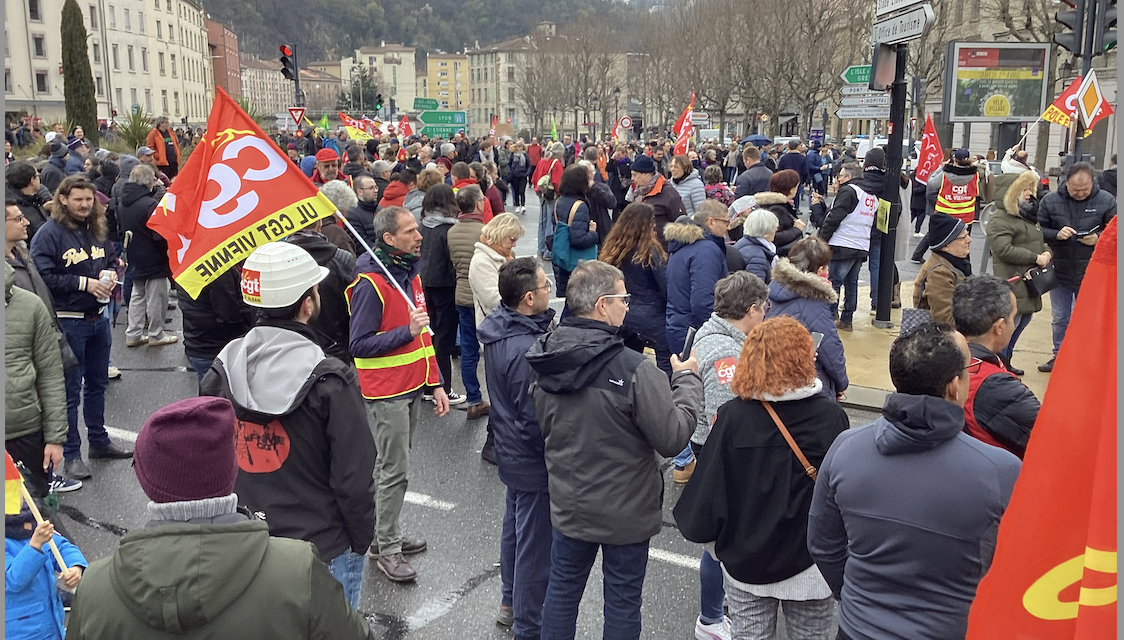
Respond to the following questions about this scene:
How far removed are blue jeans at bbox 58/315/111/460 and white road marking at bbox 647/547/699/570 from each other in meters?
4.05

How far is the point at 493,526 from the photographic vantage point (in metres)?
5.51

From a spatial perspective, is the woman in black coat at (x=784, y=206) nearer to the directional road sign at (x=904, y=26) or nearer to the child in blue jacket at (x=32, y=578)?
the directional road sign at (x=904, y=26)

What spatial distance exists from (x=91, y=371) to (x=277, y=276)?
13.3ft

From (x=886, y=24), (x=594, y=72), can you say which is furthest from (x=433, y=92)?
(x=886, y=24)

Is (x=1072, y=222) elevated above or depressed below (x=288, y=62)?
below

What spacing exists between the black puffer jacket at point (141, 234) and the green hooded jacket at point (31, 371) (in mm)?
3755

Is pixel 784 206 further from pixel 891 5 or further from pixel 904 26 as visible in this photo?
pixel 891 5

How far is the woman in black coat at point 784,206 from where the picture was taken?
27.8ft

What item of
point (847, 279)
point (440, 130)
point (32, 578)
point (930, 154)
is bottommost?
point (32, 578)

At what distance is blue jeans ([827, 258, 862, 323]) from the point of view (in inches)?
380

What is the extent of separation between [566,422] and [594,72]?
7989 centimetres

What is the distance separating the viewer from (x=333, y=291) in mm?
5406

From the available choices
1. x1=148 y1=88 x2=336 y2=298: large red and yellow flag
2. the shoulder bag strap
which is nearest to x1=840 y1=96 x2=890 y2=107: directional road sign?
x1=148 y1=88 x2=336 y2=298: large red and yellow flag

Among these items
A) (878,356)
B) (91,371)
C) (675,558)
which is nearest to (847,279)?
(878,356)
